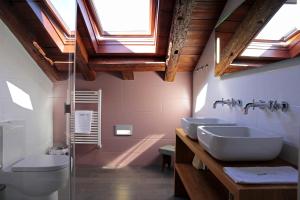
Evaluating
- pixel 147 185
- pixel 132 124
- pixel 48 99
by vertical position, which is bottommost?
pixel 147 185

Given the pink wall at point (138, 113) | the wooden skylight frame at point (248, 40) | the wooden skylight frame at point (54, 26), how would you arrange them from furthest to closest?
1. the pink wall at point (138, 113)
2. the wooden skylight frame at point (54, 26)
3. the wooden skylight frame at point (248, 40)

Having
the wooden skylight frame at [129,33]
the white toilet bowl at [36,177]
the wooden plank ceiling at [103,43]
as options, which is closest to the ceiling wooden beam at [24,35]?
the wooden plank ceiling at [103,43]

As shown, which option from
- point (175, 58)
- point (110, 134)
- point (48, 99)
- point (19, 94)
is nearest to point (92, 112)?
point (110, 134)

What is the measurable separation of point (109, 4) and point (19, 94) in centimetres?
135

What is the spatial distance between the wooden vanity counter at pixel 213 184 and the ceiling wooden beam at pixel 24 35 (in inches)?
61.4

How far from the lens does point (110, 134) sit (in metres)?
3.69

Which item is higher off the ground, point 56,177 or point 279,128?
point 279,128

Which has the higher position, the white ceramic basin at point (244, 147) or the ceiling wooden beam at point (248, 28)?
the ceiling wooden beam at point (248, 28)

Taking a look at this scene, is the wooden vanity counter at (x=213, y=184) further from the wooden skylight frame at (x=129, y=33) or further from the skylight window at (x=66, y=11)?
the skylight window at (x=66, y=11)

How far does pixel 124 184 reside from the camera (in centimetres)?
300

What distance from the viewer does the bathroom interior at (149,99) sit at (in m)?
1.45

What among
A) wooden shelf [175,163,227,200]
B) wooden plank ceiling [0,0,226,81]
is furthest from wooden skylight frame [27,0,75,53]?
wooden shelf [175,163,227,200]

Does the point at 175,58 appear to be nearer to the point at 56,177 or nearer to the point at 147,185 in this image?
the point at 147,185

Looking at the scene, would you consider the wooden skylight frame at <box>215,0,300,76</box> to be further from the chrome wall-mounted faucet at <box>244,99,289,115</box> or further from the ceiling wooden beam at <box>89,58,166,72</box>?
the ceiling wooden beam at <box>89,58,166,72</box>
